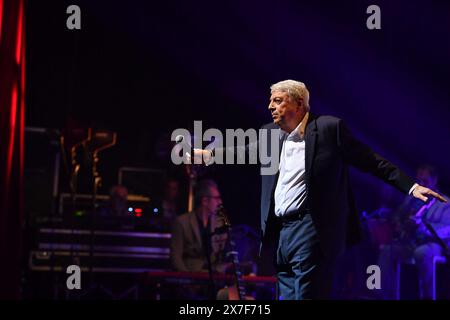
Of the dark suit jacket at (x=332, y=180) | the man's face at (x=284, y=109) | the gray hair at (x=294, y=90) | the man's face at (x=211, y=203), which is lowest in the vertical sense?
the man's face at (x=211, y=203)

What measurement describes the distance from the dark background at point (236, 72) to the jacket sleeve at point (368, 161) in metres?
3.71

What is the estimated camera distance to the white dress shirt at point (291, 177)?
376cm

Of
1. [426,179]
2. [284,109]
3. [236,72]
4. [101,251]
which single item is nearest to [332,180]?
[284,109]

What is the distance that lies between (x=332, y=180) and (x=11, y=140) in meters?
2.09

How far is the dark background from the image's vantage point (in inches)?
298

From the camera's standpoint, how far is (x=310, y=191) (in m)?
3.70

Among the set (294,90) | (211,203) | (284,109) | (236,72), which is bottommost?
(211,203)

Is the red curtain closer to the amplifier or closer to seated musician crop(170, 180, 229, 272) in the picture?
the amplifier

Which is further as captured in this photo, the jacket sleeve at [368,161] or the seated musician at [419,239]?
the seated musician at [419,239]

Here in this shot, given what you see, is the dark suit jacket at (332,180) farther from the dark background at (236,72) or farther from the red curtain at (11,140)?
the dark background at (236,72)

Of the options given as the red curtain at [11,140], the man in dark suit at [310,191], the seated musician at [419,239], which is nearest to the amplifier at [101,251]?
the red curtain at [11,140]

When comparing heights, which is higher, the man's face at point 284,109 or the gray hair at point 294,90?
the gray hair at point 294,90

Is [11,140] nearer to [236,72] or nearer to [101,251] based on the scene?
[101,251]

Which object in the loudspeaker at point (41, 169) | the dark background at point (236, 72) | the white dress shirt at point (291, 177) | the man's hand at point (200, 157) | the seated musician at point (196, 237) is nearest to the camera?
the white dress shirt at point (291, 177)
